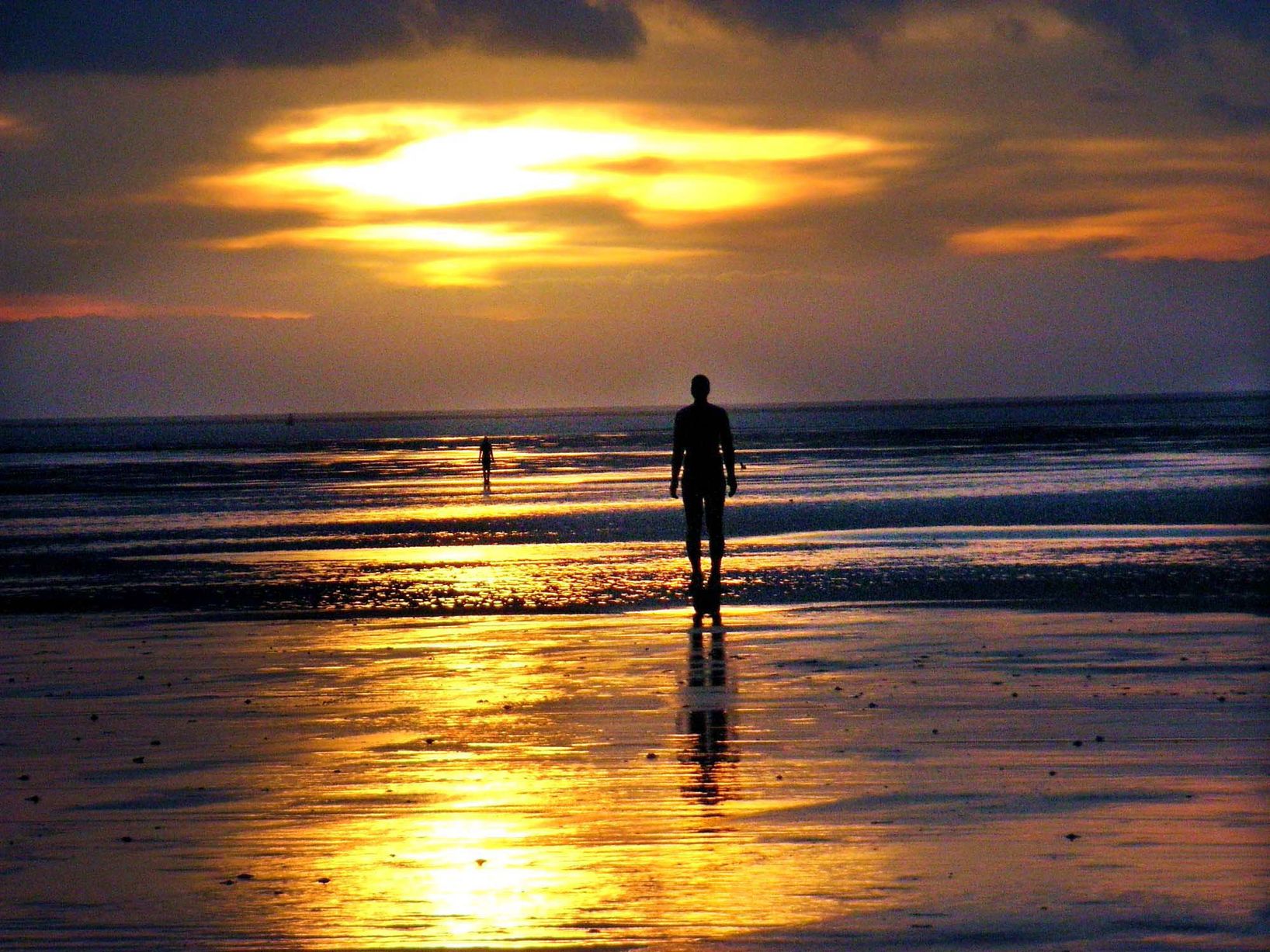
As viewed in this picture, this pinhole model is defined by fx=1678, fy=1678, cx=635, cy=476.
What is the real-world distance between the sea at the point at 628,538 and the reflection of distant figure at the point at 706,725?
420cm

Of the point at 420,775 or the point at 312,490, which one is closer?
the point at 420,775

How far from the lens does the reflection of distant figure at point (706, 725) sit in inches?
295

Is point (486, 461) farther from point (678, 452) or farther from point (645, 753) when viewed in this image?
point (645, 753)

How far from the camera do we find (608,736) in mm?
8820

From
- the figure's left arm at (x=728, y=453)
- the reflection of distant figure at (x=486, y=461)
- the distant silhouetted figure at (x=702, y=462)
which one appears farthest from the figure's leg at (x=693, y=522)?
the reflection of distant figure at (x=486, y=461)

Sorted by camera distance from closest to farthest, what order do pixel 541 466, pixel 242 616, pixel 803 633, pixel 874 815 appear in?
pixel 874 815 → pixel 803 633 → pixel 242 616 → pixel 541 466

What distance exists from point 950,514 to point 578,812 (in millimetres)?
23153

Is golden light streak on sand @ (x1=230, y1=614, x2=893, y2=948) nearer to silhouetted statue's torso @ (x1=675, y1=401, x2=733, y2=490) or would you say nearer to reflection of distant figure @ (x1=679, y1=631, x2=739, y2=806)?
reflection of distant figure @ (x1=679, y1=631, x2=739, y2=806)

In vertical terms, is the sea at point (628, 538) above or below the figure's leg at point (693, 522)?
below

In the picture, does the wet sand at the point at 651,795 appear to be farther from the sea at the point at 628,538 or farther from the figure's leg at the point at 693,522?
the sea at the point at 628,538

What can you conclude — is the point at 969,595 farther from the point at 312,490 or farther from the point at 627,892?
the point at 312,490

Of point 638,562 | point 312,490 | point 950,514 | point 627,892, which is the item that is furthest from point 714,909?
point 312,490

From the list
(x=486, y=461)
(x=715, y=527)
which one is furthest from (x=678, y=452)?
(x=486, y=461)

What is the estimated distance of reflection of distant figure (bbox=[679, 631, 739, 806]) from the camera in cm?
749
